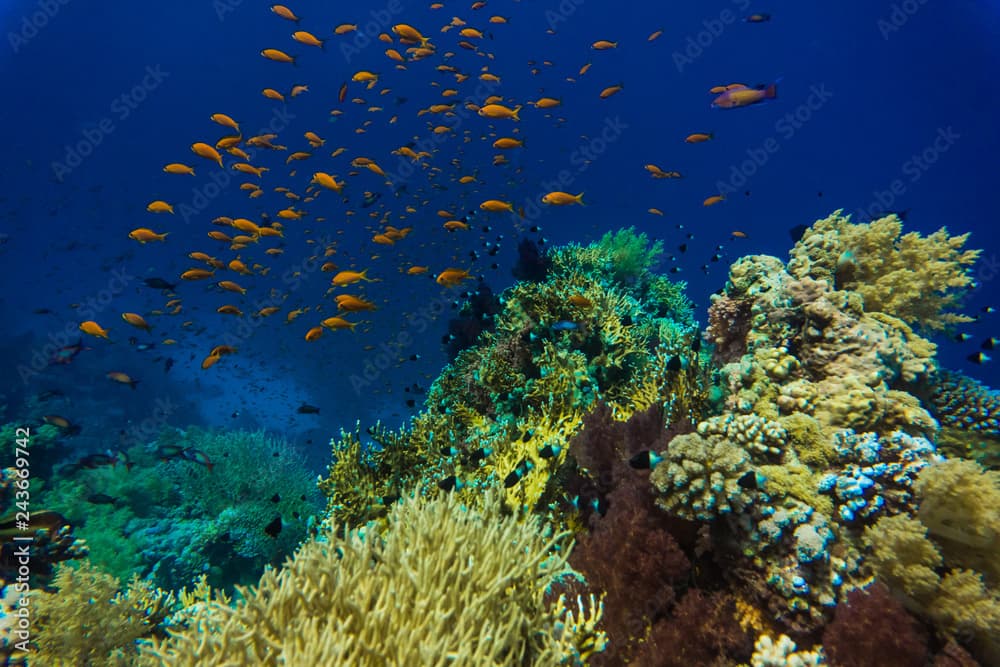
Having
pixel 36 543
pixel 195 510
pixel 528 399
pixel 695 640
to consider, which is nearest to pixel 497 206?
pixel 528 399

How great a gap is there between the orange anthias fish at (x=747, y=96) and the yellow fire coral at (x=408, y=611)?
7.84 m

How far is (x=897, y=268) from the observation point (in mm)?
6594

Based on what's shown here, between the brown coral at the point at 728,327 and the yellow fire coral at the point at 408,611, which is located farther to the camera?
the brown coral at the point at 728,327

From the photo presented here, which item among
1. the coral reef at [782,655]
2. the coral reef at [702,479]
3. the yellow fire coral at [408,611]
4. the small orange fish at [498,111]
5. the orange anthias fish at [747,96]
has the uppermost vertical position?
the small orange fish at [498,111]

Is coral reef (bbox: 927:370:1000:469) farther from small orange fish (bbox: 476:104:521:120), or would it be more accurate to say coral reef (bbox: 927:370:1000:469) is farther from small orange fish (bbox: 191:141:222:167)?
small orange fish (bbox: 191:141:222:167)

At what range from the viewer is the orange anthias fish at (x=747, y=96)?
744cm

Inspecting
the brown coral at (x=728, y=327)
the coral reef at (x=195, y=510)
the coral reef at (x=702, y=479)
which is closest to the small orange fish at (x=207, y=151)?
the coral reef at (x=195, y=510)

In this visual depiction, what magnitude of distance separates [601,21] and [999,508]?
79.5 metres

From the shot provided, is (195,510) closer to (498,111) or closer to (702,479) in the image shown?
(498,111)

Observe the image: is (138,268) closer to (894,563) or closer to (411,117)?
(411,117)

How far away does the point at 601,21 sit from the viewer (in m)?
66.9

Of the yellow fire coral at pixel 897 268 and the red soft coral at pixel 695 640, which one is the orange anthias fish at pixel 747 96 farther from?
the red soft coral at pixel 695 640

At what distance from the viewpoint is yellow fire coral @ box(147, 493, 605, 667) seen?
217 centimetres

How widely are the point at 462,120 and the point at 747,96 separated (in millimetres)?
49746
